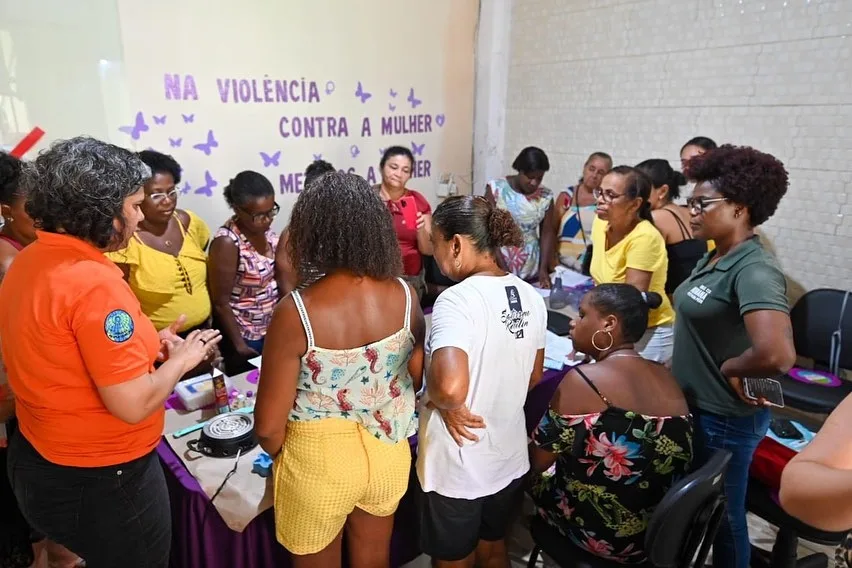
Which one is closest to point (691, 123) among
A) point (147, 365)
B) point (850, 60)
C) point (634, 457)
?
point (850, 60)

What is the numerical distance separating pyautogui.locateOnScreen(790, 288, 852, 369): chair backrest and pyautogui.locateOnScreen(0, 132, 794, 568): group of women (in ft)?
4.87

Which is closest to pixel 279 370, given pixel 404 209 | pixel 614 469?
pixel 614 469

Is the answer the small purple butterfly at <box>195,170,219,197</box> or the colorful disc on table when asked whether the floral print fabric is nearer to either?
the colorful disc on table

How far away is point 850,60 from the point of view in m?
2.90

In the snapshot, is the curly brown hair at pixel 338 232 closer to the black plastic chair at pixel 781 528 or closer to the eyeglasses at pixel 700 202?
the eyeglasses at pixel 700 202

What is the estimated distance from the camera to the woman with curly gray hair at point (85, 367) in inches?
46.0

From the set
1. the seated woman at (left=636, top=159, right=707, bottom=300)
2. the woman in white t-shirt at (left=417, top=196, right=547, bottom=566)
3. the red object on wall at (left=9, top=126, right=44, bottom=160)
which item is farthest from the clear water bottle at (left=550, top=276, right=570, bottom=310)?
the red object on wall at (left=9, top=126, right=44, bottom=160)

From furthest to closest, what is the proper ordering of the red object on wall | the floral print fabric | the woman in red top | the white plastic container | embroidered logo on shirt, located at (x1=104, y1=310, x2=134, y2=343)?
the woman in red top
the red object on wall
the white plastic container
the floral print fabric
embroidered logo on shirt, located at (x1=104, y1=310, x2=134, y2=343)

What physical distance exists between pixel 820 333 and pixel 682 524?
206 cm

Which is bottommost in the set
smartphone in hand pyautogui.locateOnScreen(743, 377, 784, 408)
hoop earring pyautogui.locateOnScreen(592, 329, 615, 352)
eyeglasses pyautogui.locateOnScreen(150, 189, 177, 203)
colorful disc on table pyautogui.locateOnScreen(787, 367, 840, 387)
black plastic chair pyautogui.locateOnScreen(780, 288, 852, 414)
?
colorful disc on table pyautogui.locateOnScreen(787, 367, 840, 387)

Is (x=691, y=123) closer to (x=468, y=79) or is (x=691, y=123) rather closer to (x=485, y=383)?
(x=468, y=79)

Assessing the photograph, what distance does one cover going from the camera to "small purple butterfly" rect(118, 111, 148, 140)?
286 cm

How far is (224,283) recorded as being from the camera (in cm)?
248

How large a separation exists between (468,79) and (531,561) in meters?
3.77
